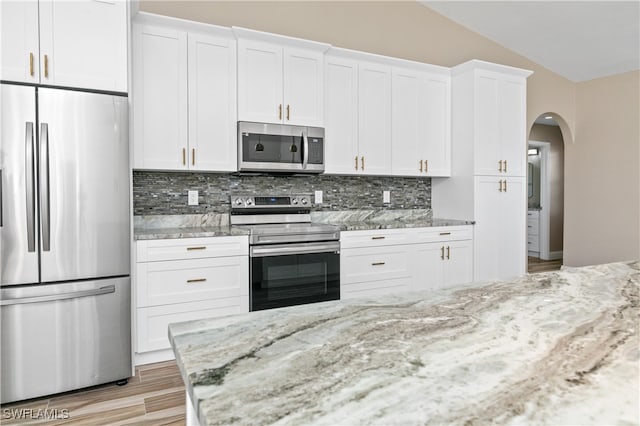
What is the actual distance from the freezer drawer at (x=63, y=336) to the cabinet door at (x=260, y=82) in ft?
5.43

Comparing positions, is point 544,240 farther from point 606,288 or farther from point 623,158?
point 606,288

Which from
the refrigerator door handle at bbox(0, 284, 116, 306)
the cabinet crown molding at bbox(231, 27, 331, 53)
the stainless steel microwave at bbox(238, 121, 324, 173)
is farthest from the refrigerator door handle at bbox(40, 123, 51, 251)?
the cabinet crown molding at bbox(231, 27, 331, 53)

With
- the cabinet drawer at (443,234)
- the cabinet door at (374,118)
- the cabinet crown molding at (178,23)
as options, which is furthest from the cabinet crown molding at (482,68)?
the cabinet crown molding at (178,23)

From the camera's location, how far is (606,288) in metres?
1.26

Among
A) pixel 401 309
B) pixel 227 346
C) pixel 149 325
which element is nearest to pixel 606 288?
pixel 401 309

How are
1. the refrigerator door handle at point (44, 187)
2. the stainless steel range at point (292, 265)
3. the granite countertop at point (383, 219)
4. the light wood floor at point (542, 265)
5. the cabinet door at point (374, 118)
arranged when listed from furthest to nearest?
the light wood floor at point (542, 265) → the cabinet door at point (374, 118) → the granite countertop at point (383, 219) → the stainless steel range at point (292, 265) → the refrigerator door handle at point (44, 187)

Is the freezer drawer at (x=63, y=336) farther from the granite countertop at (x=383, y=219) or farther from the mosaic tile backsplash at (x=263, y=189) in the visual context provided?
the granite countertop at (x=383, y=219)

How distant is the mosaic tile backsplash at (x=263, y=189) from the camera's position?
10.8 feet

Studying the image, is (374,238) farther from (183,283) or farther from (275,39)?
(275,39)

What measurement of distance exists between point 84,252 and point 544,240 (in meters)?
7.26

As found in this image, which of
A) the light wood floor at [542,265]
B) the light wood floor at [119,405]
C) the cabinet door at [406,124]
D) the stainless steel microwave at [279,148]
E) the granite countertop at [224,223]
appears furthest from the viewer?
the light wood floor at [542,265]

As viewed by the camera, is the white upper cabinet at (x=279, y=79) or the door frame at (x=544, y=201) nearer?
the white upper cabinet at (x=279, y=79)

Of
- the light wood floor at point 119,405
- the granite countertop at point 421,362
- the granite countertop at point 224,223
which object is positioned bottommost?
the light wood floor at point 119,405

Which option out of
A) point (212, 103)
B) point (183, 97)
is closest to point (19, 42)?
point (183, 97)
